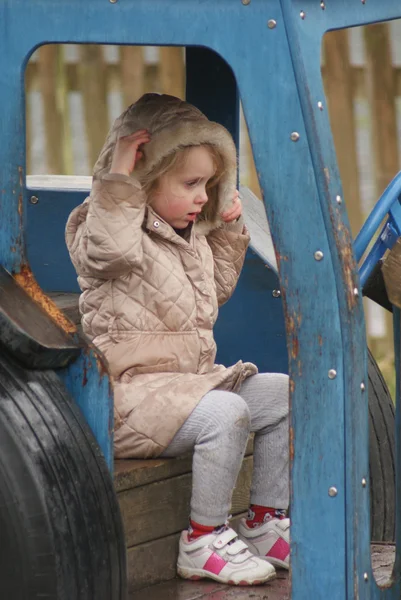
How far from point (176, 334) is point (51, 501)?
72cm

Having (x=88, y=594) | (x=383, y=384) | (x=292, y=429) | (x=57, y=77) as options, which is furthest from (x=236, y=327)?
(x=57, y=77)

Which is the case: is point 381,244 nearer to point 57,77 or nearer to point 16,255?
point 16,255

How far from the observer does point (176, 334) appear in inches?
119

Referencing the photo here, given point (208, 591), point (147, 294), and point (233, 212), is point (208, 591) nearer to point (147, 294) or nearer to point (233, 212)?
point (147, 294)

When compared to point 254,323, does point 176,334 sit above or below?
above

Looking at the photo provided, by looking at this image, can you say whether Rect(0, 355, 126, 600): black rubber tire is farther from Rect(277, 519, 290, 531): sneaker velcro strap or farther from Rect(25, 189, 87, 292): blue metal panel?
Rect(25, 189, 87, 292): blue metal panel

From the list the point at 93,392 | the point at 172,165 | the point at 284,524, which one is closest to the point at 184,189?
the point at 172,165

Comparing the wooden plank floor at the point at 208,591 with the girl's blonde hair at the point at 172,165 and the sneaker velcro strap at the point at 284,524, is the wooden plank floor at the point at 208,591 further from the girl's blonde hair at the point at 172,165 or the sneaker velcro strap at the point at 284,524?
the girl's blonde hair at the point at 172,165

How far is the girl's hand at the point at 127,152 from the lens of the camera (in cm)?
283

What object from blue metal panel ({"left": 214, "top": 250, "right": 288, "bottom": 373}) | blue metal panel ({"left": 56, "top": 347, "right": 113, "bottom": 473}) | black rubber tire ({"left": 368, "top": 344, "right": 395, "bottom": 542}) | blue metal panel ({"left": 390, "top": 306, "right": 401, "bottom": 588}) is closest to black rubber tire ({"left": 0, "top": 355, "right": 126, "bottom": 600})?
blue metal panel ({"left": 56, "top": 347, "right": 113, "bottom": 473})

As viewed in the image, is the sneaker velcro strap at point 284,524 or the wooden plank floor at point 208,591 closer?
the wooden plank floor at point 208,591

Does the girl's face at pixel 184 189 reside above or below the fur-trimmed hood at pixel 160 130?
below

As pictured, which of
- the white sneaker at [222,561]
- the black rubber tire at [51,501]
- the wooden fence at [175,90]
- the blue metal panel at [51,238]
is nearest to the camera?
the black rubber tire at [51,501]

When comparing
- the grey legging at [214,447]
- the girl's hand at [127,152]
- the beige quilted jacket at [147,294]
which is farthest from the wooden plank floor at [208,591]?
the girl's hand at [127,152]
